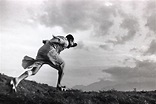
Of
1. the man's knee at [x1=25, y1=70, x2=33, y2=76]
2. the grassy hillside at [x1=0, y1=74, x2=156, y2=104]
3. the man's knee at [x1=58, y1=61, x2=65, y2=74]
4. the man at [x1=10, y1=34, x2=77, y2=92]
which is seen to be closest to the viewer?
the grassy hillside at [x1=0, y1=74, x2=156, y2=104]

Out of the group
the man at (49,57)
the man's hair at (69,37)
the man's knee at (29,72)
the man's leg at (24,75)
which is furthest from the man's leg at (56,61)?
the man's hair at (69,37)

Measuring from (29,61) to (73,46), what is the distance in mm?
1975

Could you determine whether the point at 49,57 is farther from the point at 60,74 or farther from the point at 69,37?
the point at 69,37

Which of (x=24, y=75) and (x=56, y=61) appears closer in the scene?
(x=24, y=75)

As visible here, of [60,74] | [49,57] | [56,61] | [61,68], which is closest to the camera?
[49,57]

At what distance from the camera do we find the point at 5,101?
33.6 ft

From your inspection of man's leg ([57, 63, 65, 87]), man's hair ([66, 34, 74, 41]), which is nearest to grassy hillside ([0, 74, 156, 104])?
man's leg ([57, 63, 65, 87])

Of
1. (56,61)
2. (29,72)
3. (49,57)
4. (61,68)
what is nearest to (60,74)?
(61,68)

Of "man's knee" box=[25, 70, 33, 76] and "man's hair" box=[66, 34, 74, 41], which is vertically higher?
"man's hair" box=[66, 34, 74, 41]

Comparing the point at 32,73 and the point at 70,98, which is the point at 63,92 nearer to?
the point at 70,98

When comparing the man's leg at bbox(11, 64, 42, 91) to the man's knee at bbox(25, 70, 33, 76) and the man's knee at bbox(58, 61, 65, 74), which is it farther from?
the man's knee at bbox(58, 61, 65, 74)

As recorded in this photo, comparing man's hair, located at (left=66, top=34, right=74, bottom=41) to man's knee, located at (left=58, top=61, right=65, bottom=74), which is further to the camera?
man's hair, located at (left=66, top=34, right=74, bottom=41)

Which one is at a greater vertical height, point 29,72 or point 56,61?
point 56,61

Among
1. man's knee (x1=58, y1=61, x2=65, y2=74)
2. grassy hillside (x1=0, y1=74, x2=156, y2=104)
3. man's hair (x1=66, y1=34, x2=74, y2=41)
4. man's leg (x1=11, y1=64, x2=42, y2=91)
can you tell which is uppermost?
man's hair (x1=66, y1=34, x2=74, y2=41)
